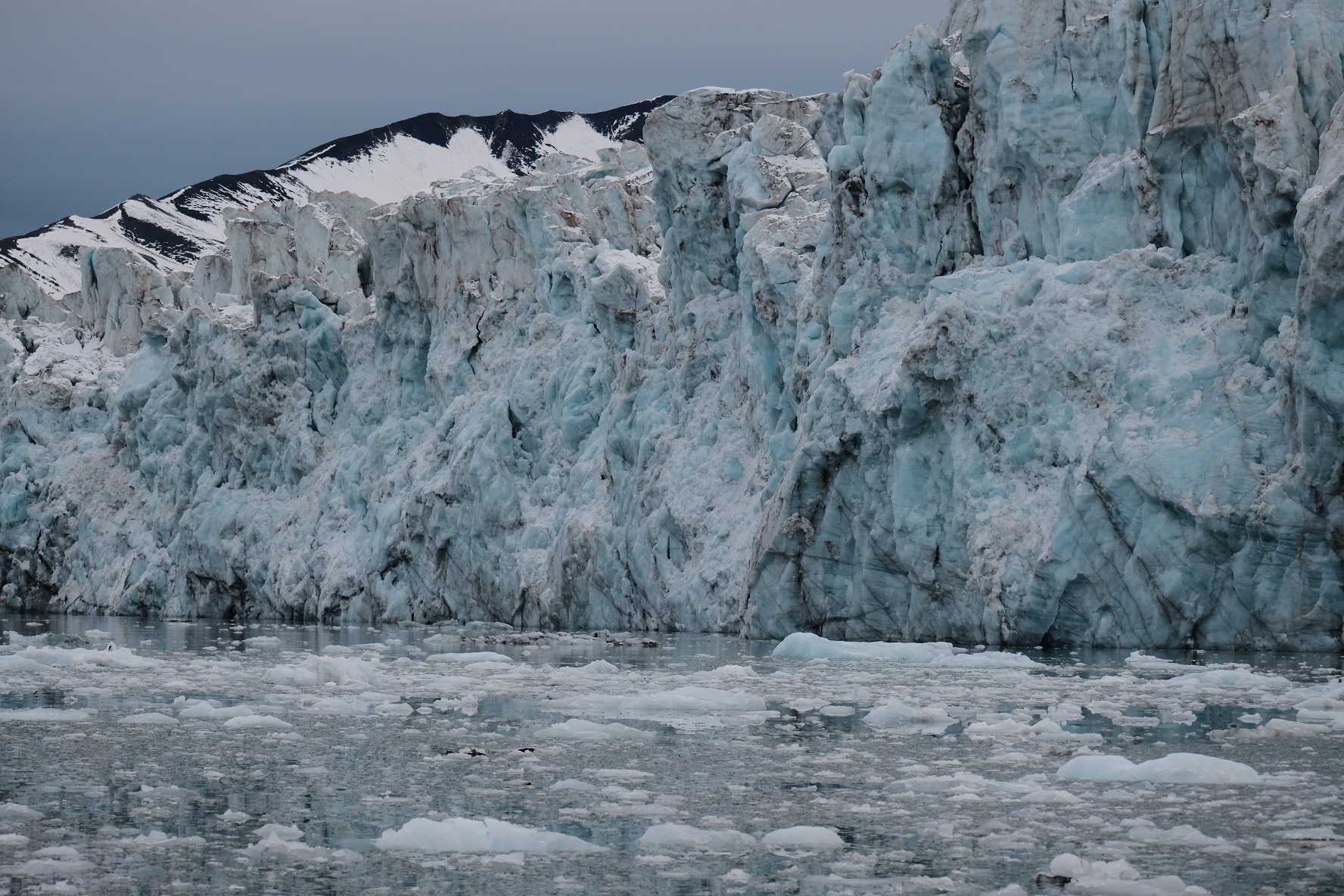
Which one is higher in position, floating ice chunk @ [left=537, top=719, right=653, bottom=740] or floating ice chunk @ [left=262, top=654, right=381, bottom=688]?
floating ice chunk @ [left=537, top=719, right=653, bottom=740]

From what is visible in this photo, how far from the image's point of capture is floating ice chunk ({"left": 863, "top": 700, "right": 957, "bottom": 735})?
10805 mm

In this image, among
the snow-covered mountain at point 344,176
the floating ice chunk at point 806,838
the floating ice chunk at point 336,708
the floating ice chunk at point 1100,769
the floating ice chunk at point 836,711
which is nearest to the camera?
the floating ice chunk at point 806,838

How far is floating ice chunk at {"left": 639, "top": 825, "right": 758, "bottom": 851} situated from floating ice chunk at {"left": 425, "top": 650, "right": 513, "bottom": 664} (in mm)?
11697

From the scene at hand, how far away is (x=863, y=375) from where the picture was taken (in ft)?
78.8

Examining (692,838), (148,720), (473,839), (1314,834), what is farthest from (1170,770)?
(148,720)

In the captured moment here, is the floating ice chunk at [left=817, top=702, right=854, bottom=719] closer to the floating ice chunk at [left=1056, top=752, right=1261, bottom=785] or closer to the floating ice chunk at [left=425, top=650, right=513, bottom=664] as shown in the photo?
the floating ice chunk at [left=1056, top=752, right=1261, bottom=785]

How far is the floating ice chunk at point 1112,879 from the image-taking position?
5.42 metres

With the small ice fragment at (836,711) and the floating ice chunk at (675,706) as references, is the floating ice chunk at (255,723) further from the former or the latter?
the small ice fragment at (836,711)

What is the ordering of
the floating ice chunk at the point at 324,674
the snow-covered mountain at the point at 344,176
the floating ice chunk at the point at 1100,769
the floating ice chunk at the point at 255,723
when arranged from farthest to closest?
the snow-covered mountain at the point at 344,176 → the floating ice chunk at the point at 324,674 → the floating ice chunk at the point at 255,723 → the floating ice chunk at the point at 1100,769

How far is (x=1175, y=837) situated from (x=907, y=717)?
4.75 m

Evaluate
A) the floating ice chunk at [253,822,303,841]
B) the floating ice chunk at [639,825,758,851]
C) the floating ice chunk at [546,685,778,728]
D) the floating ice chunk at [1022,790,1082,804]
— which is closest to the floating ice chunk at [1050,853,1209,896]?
the floating ice chunk at [639,825,758,851]

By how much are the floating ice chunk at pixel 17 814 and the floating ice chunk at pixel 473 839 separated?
1.78 m

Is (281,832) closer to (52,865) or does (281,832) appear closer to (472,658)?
(52,865)

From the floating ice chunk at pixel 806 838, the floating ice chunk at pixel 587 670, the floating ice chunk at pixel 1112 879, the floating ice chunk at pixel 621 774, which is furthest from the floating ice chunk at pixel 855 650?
the floating ice chunk at pixel 1112 879
